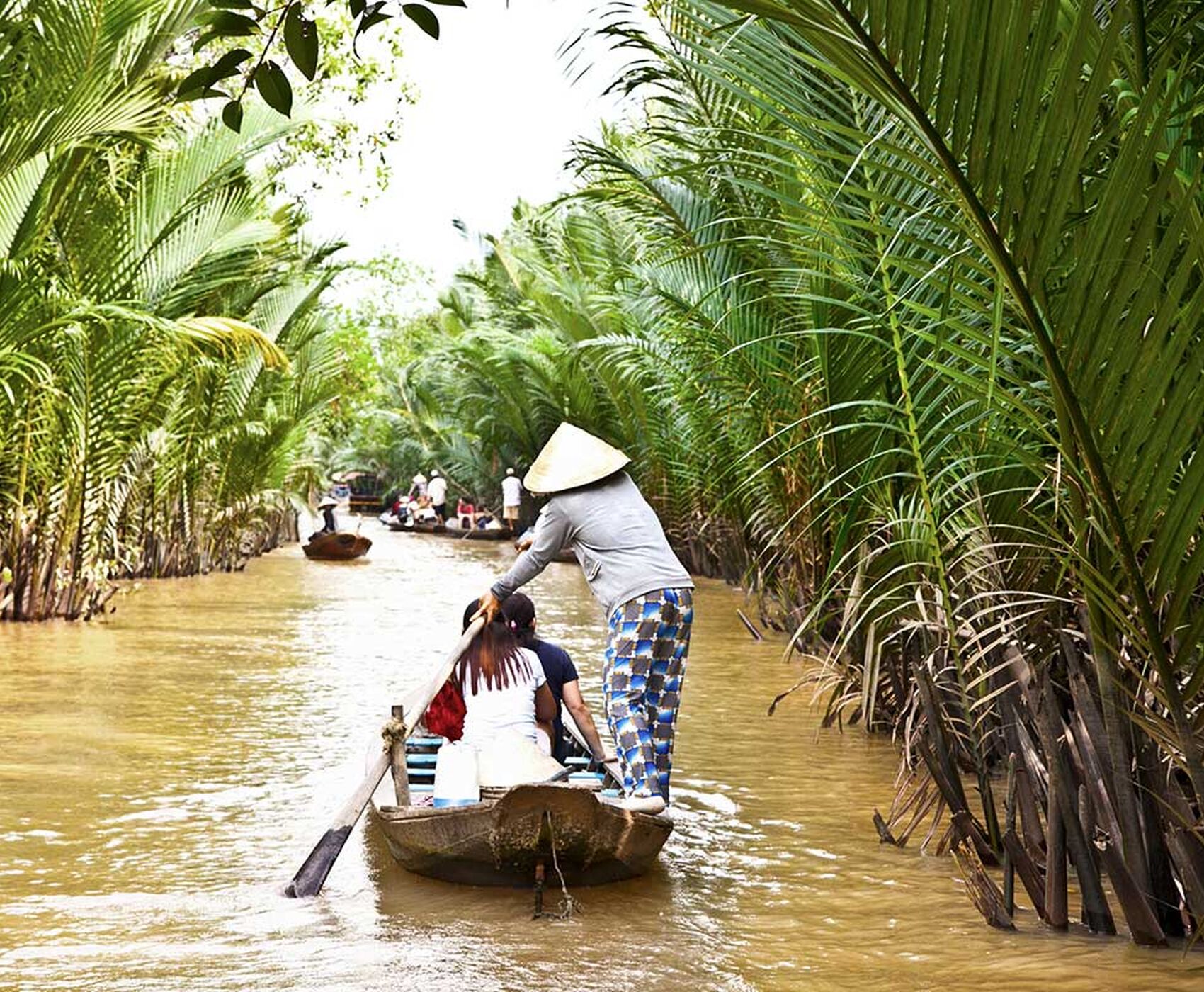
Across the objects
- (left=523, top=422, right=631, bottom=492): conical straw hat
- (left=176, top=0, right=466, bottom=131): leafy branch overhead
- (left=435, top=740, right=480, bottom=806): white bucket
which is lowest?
(left=435, top=740, right=480, bottom=806): white bucket

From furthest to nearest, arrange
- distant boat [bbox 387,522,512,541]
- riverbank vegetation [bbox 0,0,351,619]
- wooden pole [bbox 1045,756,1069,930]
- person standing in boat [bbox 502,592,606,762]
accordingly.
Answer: distant boat [bbox 387,522,512,541]
riverbank vegetation [bbox 0,0,351,619]
person standing in boat [bbox 502,592,606,762]
wooden pole [bbox 1045,756,1069,930]

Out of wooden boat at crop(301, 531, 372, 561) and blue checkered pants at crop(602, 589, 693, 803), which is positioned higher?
wooden boat at crop(301, 531, 372, 561)

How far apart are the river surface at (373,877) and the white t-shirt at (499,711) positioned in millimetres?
611

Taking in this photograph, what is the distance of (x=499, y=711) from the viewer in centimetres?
620

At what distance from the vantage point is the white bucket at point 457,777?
5.66 metres

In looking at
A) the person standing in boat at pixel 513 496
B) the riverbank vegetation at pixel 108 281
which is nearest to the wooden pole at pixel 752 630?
the riverbank vegetation at pixel 108 281

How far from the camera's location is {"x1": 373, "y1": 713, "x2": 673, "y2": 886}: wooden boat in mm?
5152

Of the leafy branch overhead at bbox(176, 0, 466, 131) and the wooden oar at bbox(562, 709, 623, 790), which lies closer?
the leafy branch overhead at bbox(176, 0, 466, 131)

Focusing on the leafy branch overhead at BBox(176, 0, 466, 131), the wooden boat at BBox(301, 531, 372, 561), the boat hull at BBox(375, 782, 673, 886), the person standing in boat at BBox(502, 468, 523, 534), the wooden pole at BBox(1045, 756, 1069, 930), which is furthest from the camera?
the person standing in boat at BBox(502, 468, 523, 534)

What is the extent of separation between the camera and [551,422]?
29.4 metres

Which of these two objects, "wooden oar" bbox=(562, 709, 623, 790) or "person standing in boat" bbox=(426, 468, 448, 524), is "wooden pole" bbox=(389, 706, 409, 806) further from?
"person standing in boat" bbox=(426, 468, 448, 524)

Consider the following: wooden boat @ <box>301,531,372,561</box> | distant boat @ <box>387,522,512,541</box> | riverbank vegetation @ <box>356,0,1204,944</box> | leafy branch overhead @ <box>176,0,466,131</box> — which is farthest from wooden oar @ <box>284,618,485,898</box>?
distant boat @ <box>387,522,512,541</box>

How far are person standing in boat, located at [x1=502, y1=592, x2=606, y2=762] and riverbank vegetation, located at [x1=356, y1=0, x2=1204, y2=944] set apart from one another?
113cm

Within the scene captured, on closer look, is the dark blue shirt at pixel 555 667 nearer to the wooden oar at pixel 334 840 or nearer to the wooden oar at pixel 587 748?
the wooden oar at pixel 587 748
